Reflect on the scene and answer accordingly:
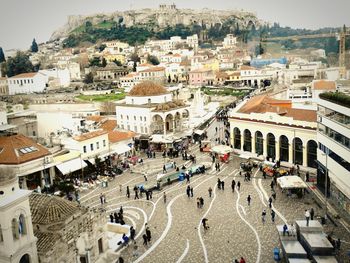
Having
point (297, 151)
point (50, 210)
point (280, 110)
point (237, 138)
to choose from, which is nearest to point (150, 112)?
point (237, 138)

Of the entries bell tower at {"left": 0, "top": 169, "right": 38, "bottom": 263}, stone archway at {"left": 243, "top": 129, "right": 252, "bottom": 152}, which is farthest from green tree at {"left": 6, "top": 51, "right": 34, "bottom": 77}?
bell tower at {"left": 0, "top": 169, "right": 38, "bottom": 263}

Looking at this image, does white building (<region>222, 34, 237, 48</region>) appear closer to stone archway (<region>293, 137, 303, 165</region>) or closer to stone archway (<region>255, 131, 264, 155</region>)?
stone archway (<region>255, 131, 264, 155</region>)

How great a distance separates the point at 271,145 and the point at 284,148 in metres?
1.38

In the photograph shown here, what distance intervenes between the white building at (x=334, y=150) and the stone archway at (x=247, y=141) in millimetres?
9767

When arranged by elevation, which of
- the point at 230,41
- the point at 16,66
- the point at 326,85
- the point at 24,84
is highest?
the point at 230,41

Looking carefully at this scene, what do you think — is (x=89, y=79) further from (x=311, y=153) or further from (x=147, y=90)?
(x=311, y=153)

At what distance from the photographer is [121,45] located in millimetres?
145125

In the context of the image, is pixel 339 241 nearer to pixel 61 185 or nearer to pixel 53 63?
pixel 61 185

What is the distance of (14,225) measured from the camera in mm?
14352

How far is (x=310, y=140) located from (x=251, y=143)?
626 centimetres

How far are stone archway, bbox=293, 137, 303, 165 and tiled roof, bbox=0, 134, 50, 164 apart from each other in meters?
18.8

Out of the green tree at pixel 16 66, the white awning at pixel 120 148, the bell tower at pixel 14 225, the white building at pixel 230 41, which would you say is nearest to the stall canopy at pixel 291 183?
the bell tower at pixel 14 225

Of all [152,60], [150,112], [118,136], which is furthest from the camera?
[152,60]

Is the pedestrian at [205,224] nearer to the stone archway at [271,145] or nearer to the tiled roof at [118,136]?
the stone archway at [271,145]
